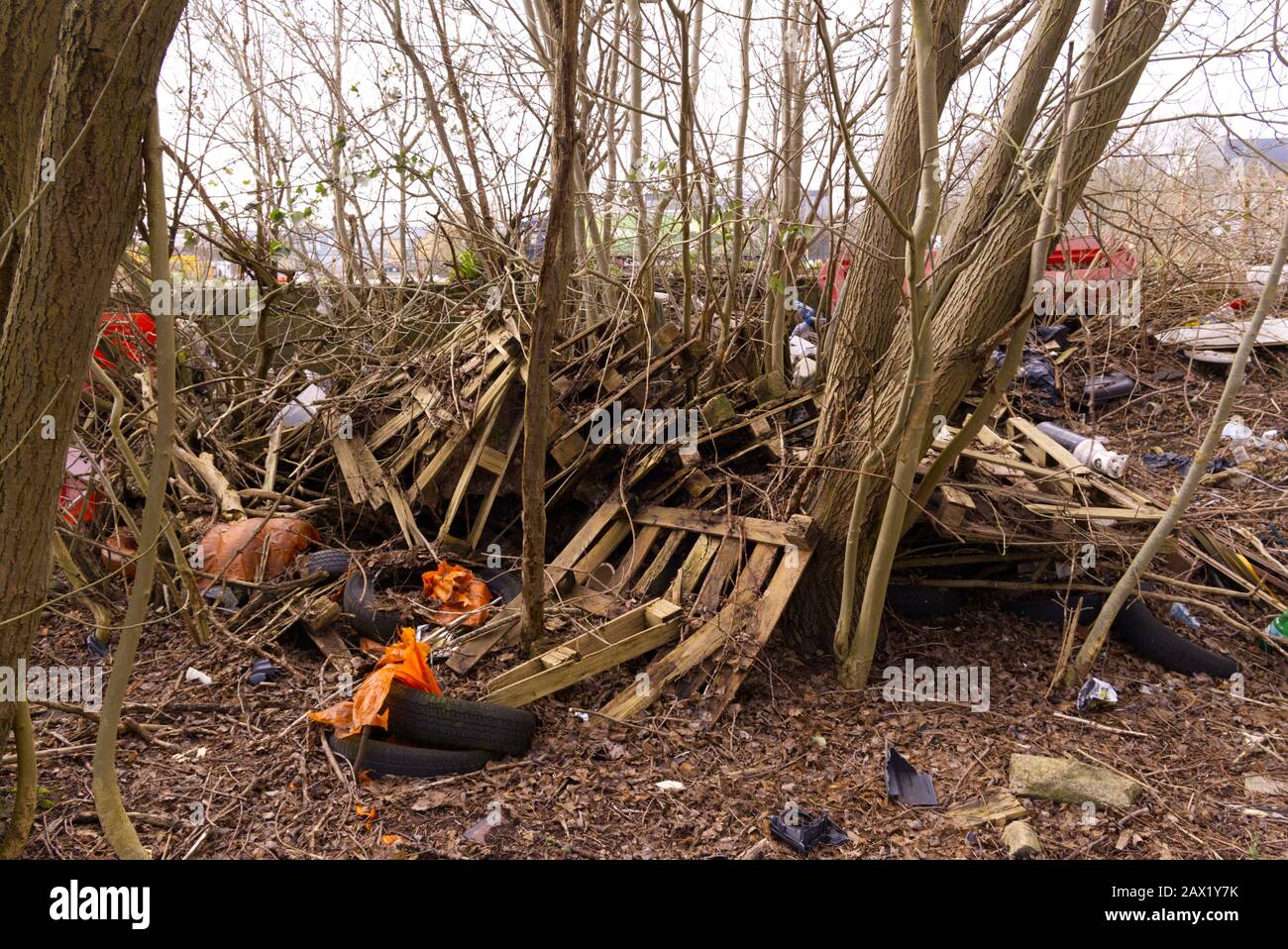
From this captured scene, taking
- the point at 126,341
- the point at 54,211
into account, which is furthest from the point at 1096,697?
the point at 126,341

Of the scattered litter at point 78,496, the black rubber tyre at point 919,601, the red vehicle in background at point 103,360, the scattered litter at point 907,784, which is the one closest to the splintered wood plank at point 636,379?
the black rubber tyre at point 919,601

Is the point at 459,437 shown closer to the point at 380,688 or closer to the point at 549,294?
the point at 549,294

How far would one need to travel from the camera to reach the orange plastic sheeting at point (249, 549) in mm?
4941

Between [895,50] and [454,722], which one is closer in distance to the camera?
[454,722]

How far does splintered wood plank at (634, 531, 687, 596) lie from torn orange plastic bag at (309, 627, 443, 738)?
1.36 metres

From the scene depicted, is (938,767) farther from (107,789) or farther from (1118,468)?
(107,789)

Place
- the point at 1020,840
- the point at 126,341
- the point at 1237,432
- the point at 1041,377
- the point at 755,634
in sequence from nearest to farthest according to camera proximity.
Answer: the point at 1020,840
the point at 755,634
the point at 126,341
the point at 1237,432
the point at 1041,377

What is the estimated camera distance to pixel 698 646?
427 centimetres

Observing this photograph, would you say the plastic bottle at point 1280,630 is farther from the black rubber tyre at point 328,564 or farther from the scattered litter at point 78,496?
the scattered litter at point 78,496

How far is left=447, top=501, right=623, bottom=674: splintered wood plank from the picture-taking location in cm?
429

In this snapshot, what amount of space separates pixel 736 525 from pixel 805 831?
6.35 feet

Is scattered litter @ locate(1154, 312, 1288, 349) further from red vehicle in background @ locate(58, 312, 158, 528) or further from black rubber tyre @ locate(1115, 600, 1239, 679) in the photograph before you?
red vehicle in background @ locate(58, 312, 158, 528)

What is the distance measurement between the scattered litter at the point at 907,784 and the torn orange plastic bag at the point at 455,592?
2.30 meters
